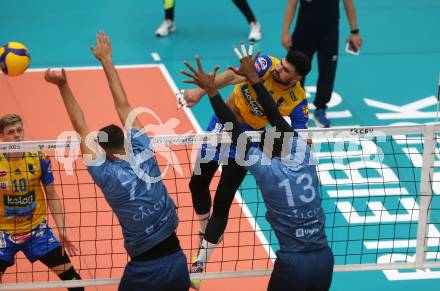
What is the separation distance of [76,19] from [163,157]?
5.53m

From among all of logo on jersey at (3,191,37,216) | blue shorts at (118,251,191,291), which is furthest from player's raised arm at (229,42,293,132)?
logo on jersey at (3,191,37,216)

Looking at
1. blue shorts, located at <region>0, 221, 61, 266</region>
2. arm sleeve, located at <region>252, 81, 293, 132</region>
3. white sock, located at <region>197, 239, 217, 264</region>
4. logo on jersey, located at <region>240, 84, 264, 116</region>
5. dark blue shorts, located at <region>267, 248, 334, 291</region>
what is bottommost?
dark blue shorts, located at <region>267, 248, 334, 291</region>

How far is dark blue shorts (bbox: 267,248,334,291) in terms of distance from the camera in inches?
233

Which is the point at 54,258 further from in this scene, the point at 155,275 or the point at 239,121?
the point at 239,121

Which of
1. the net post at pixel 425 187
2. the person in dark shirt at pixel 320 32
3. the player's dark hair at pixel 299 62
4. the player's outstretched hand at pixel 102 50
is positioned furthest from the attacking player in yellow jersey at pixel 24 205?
the person in dark shirt at pixel 320 32

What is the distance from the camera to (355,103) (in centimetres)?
1177

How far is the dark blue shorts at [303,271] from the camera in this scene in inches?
233

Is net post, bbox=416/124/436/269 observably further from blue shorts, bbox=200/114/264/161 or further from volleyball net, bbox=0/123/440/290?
blue shorts, bbox=200/114/264/161

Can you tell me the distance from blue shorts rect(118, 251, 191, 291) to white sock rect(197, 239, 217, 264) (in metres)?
1.57

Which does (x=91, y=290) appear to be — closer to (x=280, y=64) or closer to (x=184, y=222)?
(x=184, y=222)

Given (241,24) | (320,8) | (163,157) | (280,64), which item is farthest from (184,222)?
(241,24)

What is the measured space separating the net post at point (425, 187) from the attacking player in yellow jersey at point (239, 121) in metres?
1.18

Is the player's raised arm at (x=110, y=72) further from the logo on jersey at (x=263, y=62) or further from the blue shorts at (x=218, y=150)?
the logo on jersey at (x=263, y=62)

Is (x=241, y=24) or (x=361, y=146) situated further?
(x=241, y=24)
